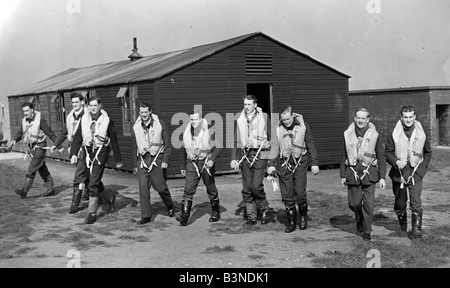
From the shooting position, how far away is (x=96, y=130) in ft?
31.9

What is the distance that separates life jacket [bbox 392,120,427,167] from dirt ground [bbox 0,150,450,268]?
1.16m

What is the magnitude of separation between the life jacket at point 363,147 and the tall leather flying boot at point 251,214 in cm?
192

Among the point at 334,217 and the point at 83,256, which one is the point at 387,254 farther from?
the point at 83,256

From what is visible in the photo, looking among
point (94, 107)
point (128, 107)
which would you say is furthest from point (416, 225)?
point (128, 107)

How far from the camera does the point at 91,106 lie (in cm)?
973

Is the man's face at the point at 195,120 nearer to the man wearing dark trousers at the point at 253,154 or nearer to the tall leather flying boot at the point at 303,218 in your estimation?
the man wearing dark trousers at the point at 253,154

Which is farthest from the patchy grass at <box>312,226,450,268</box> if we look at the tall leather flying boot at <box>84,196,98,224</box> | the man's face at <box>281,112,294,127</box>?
the tall leather flying boot at <box>84,196,98,224</box>

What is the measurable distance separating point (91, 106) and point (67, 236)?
2.40 meters

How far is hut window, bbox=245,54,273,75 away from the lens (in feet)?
56.1

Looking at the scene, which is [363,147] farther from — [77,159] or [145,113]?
[77,159]

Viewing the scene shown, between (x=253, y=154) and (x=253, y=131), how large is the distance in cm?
38

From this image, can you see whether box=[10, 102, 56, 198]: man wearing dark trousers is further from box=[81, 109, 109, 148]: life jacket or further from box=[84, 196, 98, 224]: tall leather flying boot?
box=[84, 196, 98, 224]: tall leather flying boot

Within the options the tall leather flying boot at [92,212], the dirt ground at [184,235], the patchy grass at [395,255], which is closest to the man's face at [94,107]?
the tall leather flying boot at [92,212]
